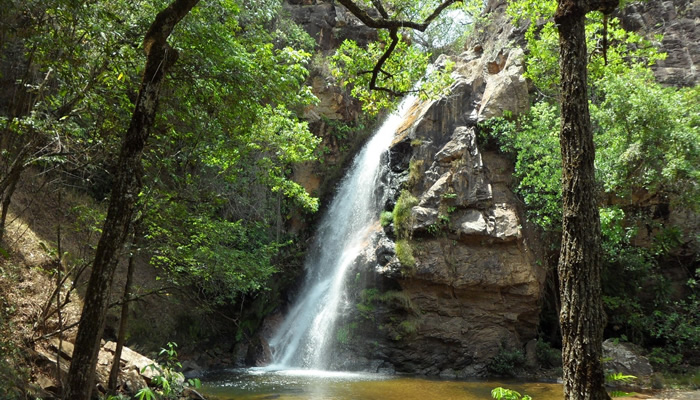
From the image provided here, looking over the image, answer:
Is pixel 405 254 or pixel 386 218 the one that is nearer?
pixel 405 254

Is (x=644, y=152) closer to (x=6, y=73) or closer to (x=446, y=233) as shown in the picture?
(x=446, y=233)

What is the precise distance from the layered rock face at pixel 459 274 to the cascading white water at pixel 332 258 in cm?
103

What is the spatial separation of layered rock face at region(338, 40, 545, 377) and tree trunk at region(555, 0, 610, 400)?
10987 millimetres

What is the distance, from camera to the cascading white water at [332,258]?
15383 millimetres

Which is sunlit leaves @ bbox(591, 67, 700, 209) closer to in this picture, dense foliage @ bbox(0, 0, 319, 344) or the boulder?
the boulder

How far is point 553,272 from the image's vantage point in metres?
15.8

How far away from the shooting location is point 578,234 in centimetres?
382

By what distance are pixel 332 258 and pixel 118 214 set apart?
47.0 ft

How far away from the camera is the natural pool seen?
10.0 m

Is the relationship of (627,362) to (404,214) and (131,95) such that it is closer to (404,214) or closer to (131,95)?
(404,214)

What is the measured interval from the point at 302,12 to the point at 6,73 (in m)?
15.0

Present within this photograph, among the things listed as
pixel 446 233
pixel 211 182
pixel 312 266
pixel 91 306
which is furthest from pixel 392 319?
pixel 91 306

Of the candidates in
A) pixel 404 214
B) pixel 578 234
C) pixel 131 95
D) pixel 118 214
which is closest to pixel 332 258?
Answer: pixel 404 214

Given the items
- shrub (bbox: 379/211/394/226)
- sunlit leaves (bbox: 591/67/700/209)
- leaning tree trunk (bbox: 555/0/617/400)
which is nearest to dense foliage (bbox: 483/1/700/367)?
sunlit leaves (bbox: 591/67/700/209)
